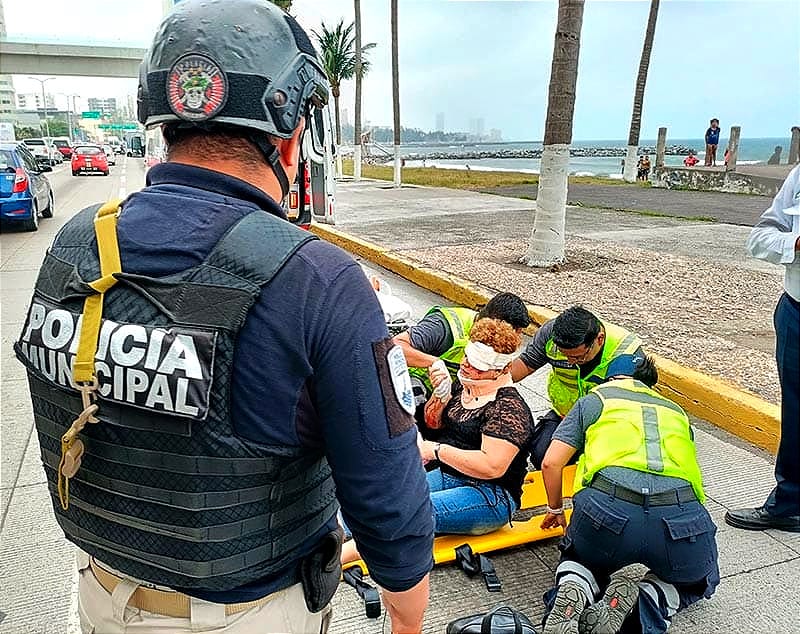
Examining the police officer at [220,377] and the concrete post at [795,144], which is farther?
the concrete post at [795,144]

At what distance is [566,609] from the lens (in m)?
2.40

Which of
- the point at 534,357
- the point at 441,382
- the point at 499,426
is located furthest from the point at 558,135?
the point at 499,426

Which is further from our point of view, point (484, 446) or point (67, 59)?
point (67, 59)

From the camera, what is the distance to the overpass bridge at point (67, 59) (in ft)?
150

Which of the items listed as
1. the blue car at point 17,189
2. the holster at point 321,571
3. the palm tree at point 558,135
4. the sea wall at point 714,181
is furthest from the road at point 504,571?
the sea wall at point 714,181

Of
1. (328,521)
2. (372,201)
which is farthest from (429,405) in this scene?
(372,201)

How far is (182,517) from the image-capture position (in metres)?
1.19

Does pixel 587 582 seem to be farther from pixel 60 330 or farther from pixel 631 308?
pixel 631 308

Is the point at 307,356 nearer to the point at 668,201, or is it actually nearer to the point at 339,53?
the point at 668,201

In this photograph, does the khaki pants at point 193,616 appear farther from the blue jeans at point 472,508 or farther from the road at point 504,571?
the blue jeans at point 472,508

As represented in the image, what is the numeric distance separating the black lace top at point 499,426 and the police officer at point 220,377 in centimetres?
168

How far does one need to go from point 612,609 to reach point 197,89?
2139mm

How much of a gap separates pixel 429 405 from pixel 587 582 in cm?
118

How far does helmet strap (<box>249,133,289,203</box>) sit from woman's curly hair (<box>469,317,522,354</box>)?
6.12 feet
